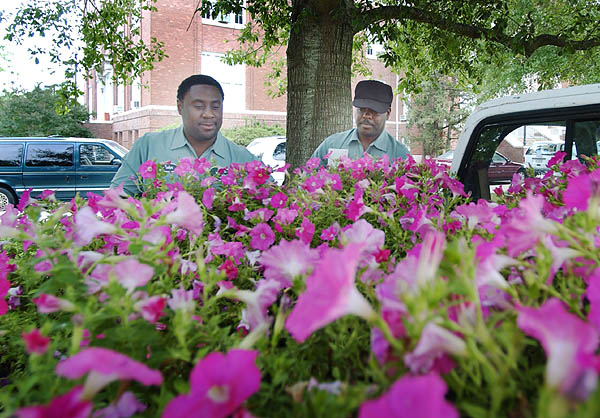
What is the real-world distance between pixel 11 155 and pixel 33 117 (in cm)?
1366

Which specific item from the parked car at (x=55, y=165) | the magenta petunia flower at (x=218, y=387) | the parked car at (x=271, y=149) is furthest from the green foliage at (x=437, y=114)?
the magenta petunia flower at (x=218, y=387)

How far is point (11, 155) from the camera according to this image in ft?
36.2

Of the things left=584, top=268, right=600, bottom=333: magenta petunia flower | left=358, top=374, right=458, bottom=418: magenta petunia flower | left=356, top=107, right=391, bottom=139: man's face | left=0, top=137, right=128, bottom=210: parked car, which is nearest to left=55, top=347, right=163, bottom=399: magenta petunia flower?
left=358, top=374, right=458, bottom=418: magenta petunia flower

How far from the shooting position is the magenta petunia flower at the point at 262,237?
1422 mm

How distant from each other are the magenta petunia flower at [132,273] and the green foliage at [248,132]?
19.5 metres

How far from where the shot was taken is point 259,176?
6.35ft

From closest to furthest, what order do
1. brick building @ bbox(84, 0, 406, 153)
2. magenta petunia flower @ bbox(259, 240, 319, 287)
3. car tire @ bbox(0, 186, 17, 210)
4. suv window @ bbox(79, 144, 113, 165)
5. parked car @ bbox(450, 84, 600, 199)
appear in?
magenta petunia flower @ bbox(259, 240, 319, 287)
parked car @ bbox(450, 84, 600, 199)
car tire @ bbox(0, 186, 17, 210)
suv window @ bbox(79, 144, 113, 165)
brick building @ bbox(84, 0, 406, 153)

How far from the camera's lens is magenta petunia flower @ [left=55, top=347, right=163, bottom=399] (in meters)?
0.47

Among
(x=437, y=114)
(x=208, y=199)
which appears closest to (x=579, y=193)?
(x=208, y=199)

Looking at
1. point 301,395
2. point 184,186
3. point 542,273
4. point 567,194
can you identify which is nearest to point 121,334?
point 301,395

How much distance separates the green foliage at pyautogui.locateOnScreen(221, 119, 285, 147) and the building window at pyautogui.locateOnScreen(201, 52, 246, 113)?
4.10 ft

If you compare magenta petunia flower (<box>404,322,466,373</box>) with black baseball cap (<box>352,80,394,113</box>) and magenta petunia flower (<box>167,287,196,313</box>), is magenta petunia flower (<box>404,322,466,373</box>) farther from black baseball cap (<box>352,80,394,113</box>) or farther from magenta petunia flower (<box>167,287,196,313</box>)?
black baseball cap (<box>352,80,394,113</box>)

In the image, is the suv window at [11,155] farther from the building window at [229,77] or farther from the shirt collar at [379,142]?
the building window at [229,77]

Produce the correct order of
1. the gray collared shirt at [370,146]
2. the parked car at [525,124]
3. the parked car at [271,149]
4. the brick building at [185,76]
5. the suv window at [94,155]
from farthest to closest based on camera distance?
the brick building at [185,76]
the parked car at [271,149]
the suv window at [94,155]
the gray collared shirt at [370,146]
the parked car at [525,124]
